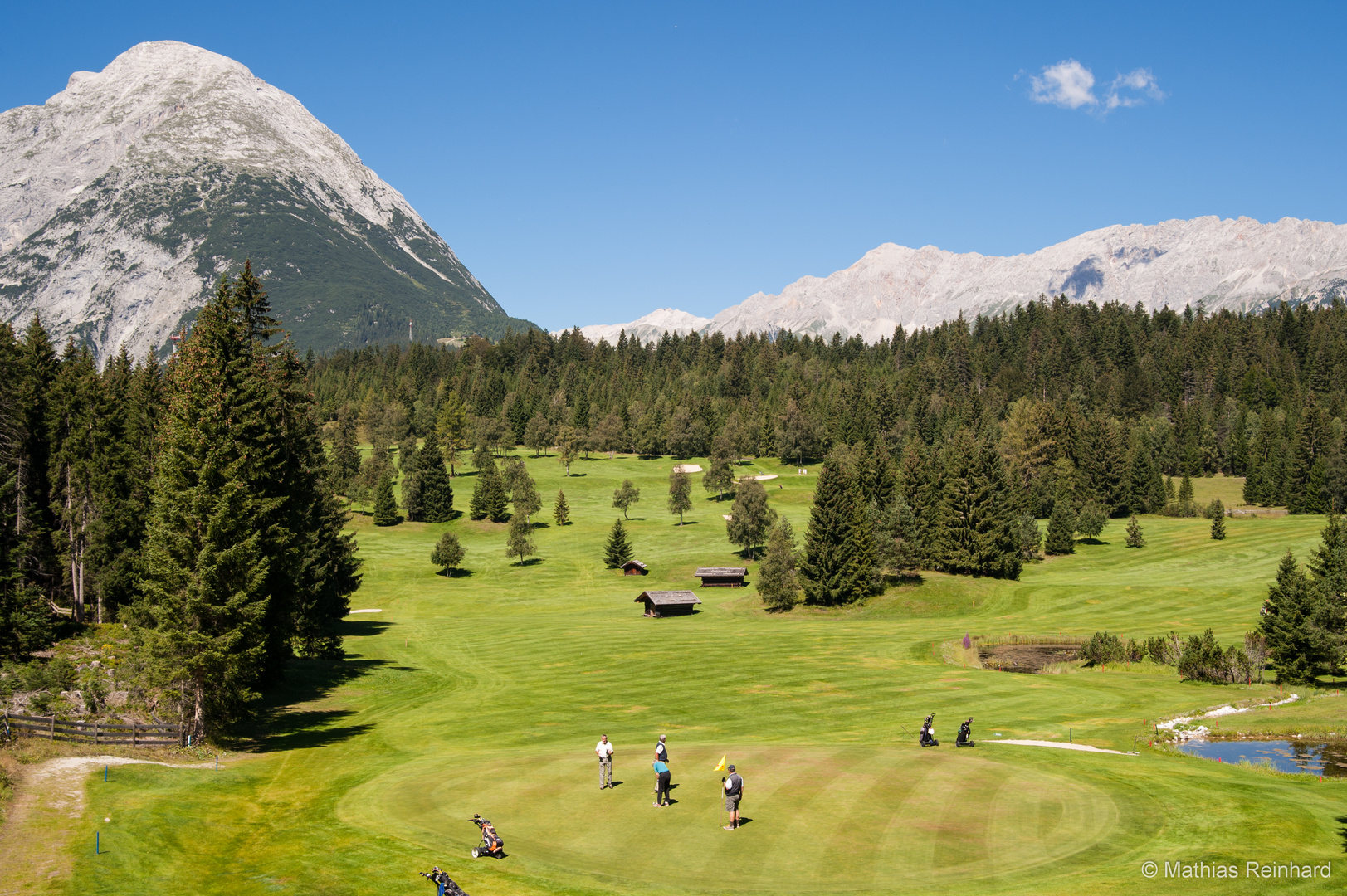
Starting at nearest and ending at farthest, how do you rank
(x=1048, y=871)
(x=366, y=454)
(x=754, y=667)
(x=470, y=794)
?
1. (x=1048, y=871)
2. (x=470, y=794)
3. (x=754, y=667)
4. (x=366, y=454)

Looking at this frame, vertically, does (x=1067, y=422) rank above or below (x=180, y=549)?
above

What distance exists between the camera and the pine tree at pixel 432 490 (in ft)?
454

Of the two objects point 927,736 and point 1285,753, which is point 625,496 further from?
point 1285,753

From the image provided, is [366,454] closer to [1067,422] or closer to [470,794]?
[1067,422]

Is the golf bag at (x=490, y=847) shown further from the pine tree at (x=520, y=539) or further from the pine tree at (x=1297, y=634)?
the pine tree at (x=520, y=539)

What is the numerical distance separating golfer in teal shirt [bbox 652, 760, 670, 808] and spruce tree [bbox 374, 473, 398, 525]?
116 meters

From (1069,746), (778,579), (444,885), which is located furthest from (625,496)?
(444,885)

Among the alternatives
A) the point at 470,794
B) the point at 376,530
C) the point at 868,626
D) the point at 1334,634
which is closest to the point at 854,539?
the point at 868,626

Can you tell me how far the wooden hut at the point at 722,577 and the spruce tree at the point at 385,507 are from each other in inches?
2169

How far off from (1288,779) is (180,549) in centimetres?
4294

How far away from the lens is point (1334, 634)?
162ft

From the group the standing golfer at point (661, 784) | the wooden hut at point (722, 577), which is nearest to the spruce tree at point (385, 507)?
the wooden hut at point (722, 577)

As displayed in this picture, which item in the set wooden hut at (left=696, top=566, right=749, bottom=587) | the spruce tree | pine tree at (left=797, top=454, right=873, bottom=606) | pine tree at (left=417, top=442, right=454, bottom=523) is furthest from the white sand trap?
pine tree at (left=417, top=442, right=454, bottom=523)

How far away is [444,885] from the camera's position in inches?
800
